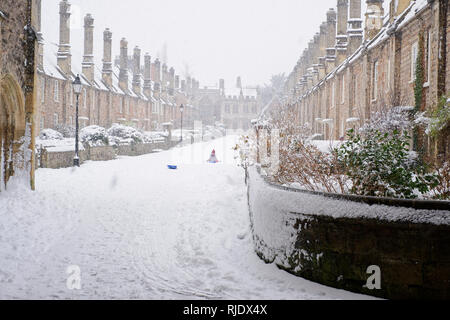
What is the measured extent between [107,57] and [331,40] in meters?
26.7

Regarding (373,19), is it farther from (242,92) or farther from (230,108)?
(242,92)

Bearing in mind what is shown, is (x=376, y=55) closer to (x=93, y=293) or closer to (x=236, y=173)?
(x=236, y=173)

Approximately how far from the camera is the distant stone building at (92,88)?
128 ft

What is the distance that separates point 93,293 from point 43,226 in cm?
391

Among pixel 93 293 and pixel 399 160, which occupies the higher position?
pixel 399 160

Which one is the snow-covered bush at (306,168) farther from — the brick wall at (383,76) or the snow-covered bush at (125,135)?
the snow-covered bush at (125,135)

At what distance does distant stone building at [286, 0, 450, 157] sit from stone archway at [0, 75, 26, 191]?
483 inches

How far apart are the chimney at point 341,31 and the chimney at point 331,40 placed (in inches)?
81.9

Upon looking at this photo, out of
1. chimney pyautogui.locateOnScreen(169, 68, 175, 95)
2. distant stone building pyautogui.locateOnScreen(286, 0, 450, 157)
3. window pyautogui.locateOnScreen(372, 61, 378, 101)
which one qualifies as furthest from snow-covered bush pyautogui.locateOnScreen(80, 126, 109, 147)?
chimney pyautogui.locateOnScreen(169, 68, 175, 95)

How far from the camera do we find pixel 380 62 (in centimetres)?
2073

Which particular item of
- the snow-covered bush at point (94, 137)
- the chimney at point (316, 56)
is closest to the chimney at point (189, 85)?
the chimney at point (316, 56)

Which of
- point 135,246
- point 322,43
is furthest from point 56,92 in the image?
point 135,246

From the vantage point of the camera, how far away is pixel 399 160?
739 cm
